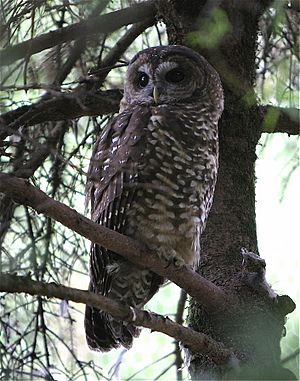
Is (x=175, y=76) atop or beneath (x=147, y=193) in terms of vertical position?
atop

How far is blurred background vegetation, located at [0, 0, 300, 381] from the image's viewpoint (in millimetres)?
2783

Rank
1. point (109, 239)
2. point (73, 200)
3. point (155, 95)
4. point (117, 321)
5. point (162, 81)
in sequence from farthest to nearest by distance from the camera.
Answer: point (73, 200) < point (162, 81) < point (155, 95) < point (117, 321) < point (109, 239)

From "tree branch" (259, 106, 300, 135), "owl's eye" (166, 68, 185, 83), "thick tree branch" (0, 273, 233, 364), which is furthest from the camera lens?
"owl's eye" (166, 68, 185, 83)

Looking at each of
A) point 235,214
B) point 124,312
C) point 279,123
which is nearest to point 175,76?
point 279,123

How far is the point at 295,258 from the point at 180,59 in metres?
1.46

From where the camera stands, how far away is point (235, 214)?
3.08 metres

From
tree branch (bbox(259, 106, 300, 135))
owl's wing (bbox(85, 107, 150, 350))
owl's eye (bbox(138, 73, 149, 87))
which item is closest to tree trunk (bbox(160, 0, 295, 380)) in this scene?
tree branch (bbox(259, 106, 300, 135))

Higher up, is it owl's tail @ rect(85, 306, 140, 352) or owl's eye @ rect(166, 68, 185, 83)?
owl's eye @ rect(166, 68, 185, 83)

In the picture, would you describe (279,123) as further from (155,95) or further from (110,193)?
(110,193)

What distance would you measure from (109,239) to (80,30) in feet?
2.10

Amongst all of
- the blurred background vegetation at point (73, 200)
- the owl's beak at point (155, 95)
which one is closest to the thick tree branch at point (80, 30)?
the blurred background vegetation at point (73, 200)

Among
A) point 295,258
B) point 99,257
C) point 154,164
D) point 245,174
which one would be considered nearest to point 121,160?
point 154,164

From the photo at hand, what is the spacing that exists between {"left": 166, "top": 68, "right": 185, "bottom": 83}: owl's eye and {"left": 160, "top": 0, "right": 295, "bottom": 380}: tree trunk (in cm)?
13

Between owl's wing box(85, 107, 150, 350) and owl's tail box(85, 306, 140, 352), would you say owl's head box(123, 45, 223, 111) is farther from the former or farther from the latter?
owl's tail box(85, 306, 140, 352)
